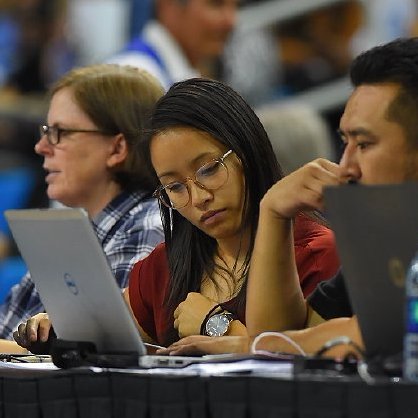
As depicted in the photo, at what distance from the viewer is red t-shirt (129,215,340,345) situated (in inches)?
112

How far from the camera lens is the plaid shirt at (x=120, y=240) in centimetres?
357

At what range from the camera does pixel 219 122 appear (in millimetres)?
2873

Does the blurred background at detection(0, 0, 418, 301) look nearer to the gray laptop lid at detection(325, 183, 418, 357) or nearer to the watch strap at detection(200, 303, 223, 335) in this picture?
the watch strap at detection(200, 303, 223, 335)

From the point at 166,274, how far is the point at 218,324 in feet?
1.13

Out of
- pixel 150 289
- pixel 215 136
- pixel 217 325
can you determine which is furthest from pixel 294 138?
pixel 217 325

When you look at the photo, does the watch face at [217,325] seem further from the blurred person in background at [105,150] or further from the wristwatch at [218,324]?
the blurred person in background at [105,150]

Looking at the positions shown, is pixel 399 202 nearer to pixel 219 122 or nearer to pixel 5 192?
pixel 219 122

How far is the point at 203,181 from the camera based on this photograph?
2.82m

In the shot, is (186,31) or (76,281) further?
(186,31)

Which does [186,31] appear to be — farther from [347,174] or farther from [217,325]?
[347,174]

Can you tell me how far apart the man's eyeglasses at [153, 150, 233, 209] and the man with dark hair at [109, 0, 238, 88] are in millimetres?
2741

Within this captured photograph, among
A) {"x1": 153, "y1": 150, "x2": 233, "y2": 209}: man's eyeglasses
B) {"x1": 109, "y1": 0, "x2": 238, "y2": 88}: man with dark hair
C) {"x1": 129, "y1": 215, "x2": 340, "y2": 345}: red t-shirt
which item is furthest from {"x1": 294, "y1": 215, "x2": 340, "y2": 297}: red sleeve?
{"x1": 109, "y1": 0, "x2": 238, "y2": 88}: man with dark hair

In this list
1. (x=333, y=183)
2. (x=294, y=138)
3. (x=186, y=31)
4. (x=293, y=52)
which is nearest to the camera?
(x=333, y=183)

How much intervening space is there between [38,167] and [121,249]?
356cm
